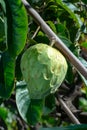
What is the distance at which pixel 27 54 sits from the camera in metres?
1.44

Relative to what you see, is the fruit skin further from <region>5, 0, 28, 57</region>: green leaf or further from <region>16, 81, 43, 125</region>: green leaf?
<region>16, 81, 43, 125</region>: green leaf

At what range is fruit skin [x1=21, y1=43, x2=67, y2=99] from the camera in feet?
4.55

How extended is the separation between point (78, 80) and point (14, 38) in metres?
1.73

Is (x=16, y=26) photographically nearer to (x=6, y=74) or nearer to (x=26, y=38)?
(x=26, y=38)

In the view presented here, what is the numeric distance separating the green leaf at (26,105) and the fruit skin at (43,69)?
386mm

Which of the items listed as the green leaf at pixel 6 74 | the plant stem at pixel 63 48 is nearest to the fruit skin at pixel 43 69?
the plant stem at pixel 63 48

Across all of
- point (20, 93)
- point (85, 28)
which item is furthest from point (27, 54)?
point (85, 28)

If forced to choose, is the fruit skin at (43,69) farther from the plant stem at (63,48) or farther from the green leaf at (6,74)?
the green leaf at (6,74)

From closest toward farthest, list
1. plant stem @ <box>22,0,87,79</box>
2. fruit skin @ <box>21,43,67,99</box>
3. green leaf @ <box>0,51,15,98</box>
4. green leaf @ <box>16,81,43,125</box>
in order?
plant stem @ <box>22,0,87,79</box> → fruit skin @ <box>21,43,67,99</box> → green leaf @ <box>0,51,15,98</box> → green leaf @ <box>16,81,43,125</box>

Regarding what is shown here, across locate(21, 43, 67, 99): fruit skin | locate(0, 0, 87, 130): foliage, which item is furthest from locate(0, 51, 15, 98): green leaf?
locate(21, 43, 67, 99): fruit skin

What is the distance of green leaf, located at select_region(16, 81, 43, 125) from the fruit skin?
386 millimetres

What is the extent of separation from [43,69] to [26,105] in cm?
48

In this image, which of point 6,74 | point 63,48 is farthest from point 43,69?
point 6,74

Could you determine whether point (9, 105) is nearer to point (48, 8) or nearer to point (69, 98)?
point (69, 98)
